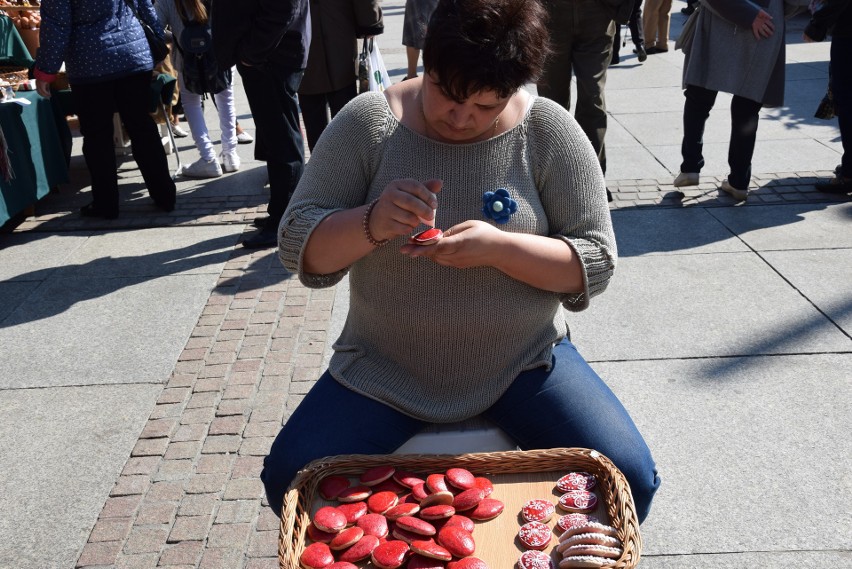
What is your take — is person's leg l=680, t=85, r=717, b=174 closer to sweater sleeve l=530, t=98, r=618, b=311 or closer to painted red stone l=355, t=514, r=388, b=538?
sweater sleeve l=530, t=98, r=618, b=311

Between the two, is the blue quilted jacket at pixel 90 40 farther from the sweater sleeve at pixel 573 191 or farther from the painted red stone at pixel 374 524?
the painted red stone at pixel 374 524

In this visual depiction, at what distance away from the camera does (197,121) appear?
651 cm

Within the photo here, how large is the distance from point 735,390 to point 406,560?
2173mm

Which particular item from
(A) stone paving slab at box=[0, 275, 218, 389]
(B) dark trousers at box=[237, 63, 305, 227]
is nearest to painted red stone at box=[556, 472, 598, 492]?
(A) stone paving slab at box=[0, 275, 218, 389]

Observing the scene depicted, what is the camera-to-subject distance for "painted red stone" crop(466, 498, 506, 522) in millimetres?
1693

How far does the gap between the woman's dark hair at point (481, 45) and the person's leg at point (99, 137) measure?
4.10 m

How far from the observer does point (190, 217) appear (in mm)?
5656

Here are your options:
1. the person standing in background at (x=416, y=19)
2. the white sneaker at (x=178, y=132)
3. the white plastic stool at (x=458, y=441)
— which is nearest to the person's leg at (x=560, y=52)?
the person standing in background at (x=416, y=19)

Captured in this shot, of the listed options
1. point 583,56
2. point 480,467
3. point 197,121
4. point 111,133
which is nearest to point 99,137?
point 111,133

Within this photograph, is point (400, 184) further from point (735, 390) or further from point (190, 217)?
point (190, 217)

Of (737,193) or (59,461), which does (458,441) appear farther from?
(737,193)

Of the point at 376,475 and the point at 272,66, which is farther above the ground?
the point at 272,66

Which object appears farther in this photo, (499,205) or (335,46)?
(335,46)

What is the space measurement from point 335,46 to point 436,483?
390 centimetres
